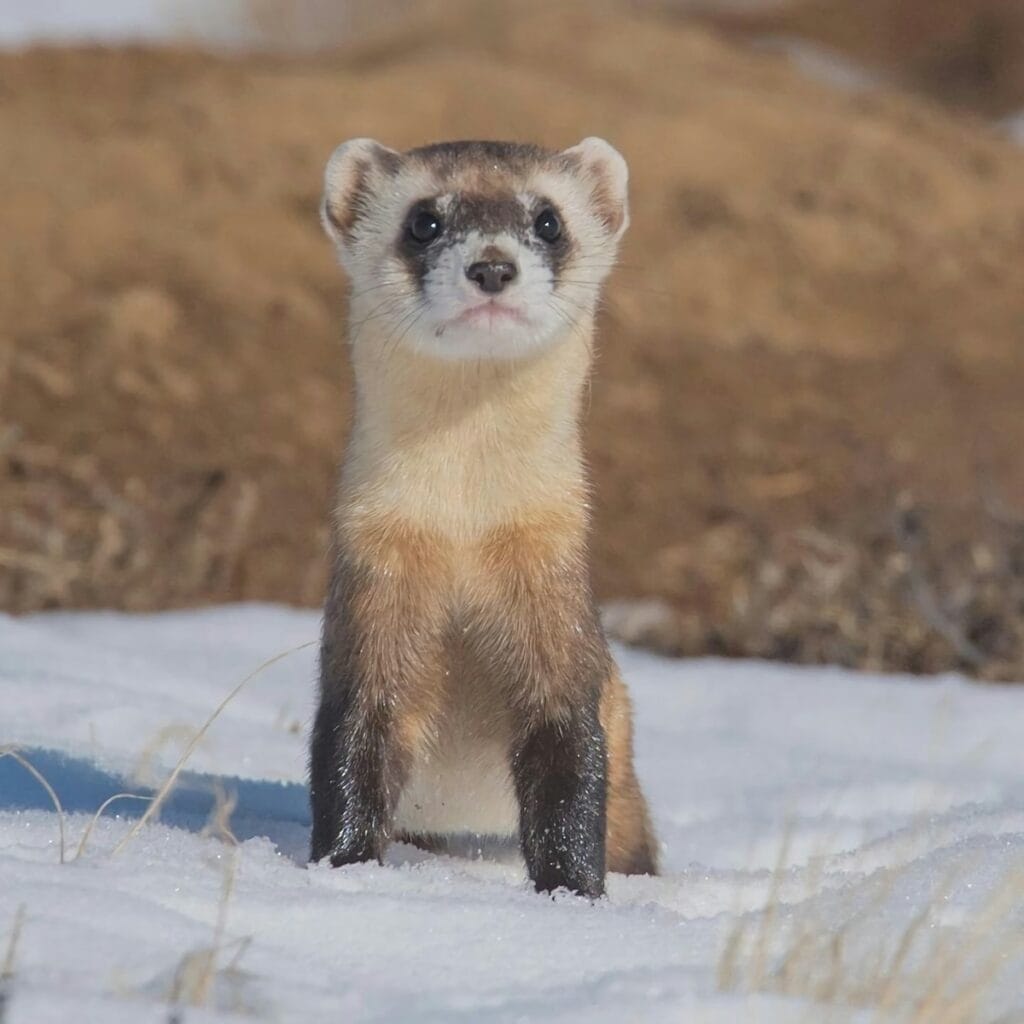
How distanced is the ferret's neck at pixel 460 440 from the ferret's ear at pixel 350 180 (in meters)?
0.42

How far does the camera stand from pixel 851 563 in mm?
7352

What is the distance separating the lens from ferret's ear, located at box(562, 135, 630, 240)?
4398 mm

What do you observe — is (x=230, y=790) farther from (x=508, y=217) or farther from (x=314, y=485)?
(x=314, y=485)

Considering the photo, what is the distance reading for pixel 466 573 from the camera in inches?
147

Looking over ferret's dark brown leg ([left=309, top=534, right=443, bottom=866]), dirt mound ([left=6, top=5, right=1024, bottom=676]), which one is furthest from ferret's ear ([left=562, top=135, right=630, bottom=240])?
dirt mound ([left=6, top=5, right=1024, bottom=676])

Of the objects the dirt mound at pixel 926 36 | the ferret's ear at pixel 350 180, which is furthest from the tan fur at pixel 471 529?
the dirt mound at pixel 926 36

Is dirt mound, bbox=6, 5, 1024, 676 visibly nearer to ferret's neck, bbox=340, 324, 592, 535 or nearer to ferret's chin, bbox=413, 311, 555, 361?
ferret's neck, bbox=340, 324, 592, 535

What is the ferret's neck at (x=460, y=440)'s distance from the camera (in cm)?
377

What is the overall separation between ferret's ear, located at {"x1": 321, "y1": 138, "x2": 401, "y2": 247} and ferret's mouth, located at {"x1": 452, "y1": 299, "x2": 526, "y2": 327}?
1.99 ft

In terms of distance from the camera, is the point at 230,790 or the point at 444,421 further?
the point at 230,790

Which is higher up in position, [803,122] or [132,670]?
[803,122]

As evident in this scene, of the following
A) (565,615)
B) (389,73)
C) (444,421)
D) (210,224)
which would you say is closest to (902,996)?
(565,615)

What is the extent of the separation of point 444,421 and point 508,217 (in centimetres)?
43

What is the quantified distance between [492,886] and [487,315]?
3.28 ft
